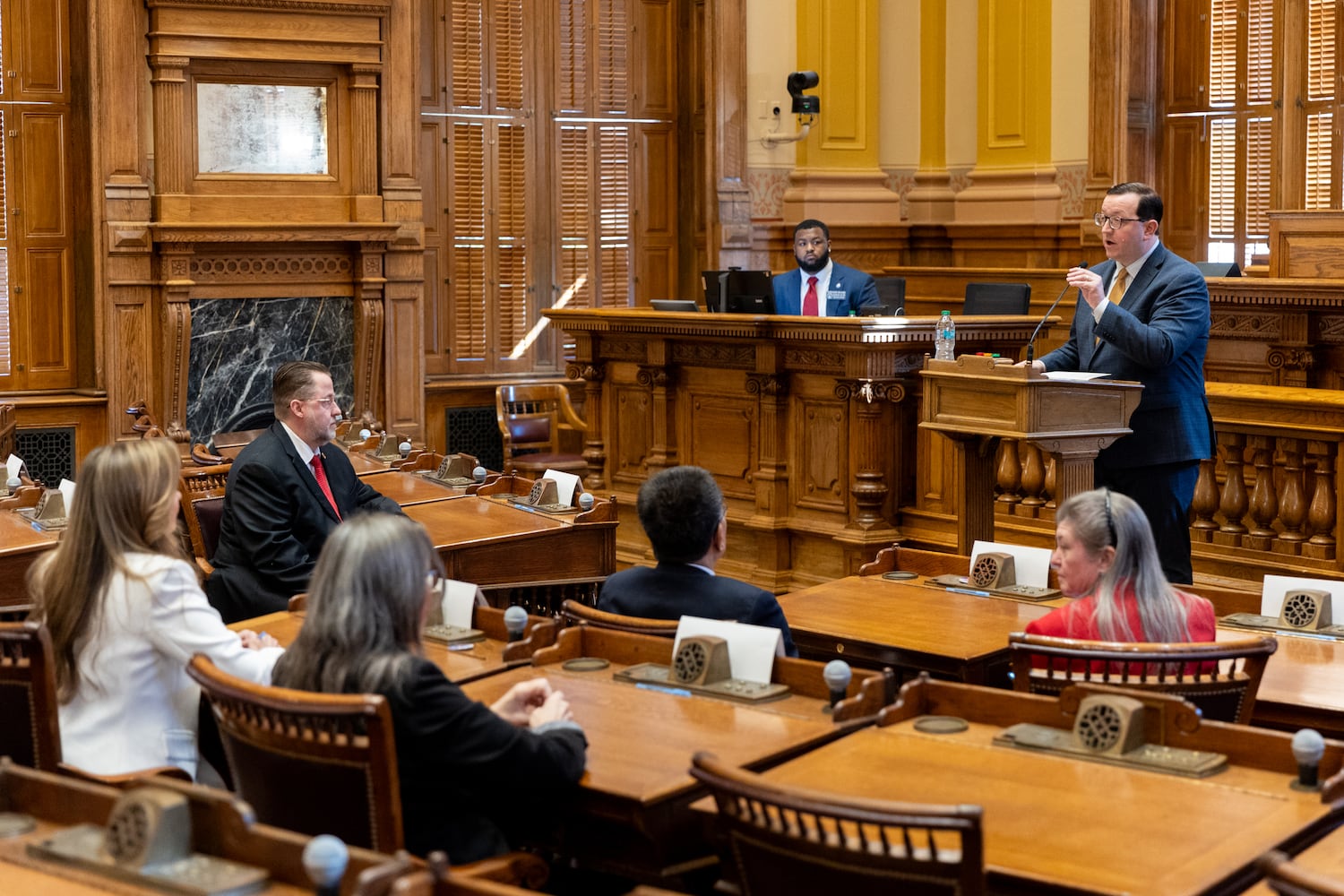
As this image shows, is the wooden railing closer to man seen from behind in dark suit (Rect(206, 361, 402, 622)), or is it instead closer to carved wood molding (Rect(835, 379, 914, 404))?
carved wood molding (Rect(835, 379, 914, 404))

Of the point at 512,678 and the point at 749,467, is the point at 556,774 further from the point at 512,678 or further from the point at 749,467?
the point at 749,467

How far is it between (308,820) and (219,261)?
7.38 m

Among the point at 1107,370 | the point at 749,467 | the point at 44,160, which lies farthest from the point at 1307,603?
the point at 44,160

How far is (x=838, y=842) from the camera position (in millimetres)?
2156

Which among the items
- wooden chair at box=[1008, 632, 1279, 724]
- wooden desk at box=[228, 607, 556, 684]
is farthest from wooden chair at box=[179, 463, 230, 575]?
wooden chair at box=[1008, 632, 1279, 724]

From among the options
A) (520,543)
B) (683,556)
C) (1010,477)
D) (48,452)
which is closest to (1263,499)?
(1010,477)

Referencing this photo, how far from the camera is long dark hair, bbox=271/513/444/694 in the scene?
2.67 m

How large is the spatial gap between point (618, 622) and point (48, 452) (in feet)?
22.1

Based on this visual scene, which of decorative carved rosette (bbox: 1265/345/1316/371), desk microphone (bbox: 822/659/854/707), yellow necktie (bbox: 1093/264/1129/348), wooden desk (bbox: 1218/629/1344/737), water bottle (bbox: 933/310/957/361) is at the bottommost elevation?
wooden desk (bbox: 1218/629/1344/737)

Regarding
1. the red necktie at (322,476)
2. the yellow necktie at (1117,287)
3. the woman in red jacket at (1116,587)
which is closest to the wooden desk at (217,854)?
the woman in red jacket at (1116,587)

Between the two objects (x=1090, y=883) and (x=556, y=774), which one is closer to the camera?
(x=1090, y=883)

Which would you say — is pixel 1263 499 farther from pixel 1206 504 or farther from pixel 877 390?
pixel 877 390

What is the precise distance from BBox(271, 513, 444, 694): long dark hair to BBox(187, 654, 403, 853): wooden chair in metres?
0.09

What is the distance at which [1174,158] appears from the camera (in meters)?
10.5
